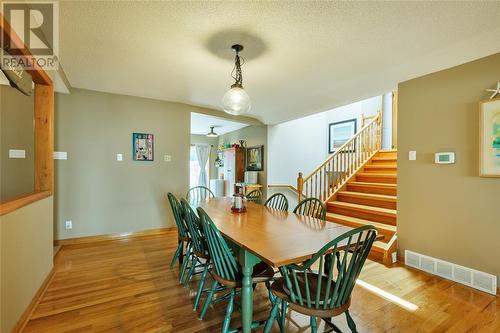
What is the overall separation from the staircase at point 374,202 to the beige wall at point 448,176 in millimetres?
302

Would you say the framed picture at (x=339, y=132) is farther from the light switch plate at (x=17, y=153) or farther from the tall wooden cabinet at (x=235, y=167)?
the light switch plate at (x=17, y=153)

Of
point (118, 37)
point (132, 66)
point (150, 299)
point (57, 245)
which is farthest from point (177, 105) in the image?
point (150, 299)

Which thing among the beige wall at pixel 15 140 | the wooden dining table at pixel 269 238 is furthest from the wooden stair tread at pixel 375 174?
the beige wall at pixel 15 140

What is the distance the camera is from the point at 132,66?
2.74m

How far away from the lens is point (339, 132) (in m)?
6.35

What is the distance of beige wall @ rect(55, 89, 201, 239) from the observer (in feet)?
11.4

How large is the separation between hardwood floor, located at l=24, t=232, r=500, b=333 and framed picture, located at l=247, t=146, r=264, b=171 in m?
3.59

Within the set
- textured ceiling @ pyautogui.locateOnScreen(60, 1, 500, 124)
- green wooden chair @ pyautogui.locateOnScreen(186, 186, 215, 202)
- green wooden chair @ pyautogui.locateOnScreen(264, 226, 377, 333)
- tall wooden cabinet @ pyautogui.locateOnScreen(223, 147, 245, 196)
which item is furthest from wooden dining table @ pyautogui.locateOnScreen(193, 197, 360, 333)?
tall wooden cabinet @ pyautogui.locateOnScreen(223, 147, 245, 196)

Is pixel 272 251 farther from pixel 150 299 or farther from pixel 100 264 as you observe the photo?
pixel 100 264

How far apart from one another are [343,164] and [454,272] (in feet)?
9.78

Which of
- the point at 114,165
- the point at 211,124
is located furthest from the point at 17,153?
the point at 211,124

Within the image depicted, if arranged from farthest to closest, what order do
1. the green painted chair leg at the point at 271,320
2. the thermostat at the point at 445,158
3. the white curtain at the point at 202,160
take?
1. the white curtain at the point at 202,160
2. the thermostat at the point at 445,158
3. the green painted chair leg at the point at 271,320

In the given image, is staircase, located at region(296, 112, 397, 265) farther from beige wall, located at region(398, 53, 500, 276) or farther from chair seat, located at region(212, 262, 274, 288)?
chair seat, located at region(212, 262, 274, 288)

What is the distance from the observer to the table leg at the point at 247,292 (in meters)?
1.41
